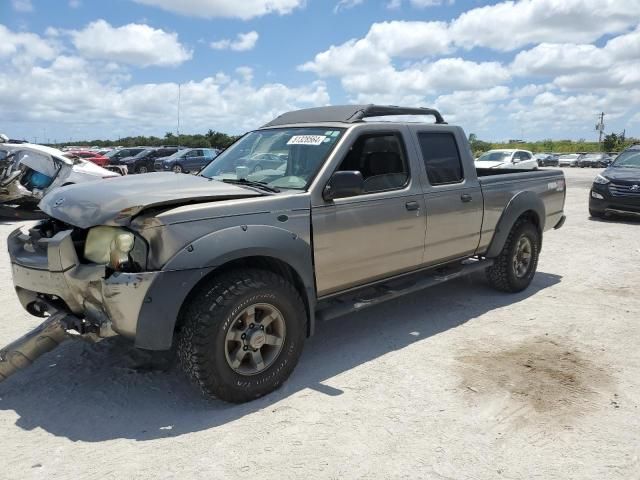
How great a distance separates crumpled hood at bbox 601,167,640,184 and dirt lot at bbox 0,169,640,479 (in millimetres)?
7401

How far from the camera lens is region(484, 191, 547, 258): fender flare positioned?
562cm

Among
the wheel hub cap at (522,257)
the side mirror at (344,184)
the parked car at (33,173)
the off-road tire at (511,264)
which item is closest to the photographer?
the side mirror at (344,184)

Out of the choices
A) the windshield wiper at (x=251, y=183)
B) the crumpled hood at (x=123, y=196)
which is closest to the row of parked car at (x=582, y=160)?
the windshield wiper at (x=251, y=183)

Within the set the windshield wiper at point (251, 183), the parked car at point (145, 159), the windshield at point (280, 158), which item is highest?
the parked car at point (145, 159)

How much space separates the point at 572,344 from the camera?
452cm

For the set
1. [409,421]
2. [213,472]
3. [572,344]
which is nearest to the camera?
[213,472]

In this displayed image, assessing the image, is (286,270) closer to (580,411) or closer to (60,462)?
(60,462)

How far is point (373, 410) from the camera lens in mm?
3398

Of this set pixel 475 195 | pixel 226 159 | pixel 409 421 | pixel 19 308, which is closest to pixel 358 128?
pixel 226 159

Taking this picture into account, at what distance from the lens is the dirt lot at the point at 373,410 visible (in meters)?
2.84

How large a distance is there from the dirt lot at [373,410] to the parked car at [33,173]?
301 inches

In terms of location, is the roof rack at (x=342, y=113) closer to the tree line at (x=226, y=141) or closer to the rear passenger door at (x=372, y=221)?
the rear passenger door at (x=372, y=221)

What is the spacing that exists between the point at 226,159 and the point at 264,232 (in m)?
1.50

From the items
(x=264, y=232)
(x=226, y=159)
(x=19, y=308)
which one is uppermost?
(x=226, y=159)
